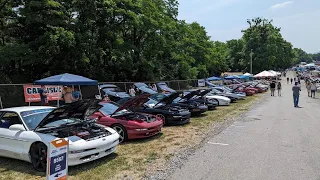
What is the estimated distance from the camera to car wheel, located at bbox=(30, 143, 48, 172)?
641 centimetres

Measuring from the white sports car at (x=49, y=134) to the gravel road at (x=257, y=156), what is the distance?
6.34ft

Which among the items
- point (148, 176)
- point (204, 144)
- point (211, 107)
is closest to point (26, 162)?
point (148, 176)

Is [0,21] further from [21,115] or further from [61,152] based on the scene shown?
[61,152]

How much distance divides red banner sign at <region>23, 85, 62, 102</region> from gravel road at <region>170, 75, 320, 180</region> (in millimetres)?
10555

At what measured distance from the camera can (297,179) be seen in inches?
224

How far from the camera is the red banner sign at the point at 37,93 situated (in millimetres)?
15969

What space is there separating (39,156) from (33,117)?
1.17 m

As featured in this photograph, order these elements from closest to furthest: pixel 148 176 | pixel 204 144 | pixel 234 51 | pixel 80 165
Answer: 1. pixel 148 176
2. pixel 80 165
3. pixel 204 144
4. pixel 234 51

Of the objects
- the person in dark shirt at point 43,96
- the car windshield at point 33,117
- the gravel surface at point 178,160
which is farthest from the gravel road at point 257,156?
the person in dark shirt at point 43,96

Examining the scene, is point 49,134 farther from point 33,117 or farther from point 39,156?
point 33,117

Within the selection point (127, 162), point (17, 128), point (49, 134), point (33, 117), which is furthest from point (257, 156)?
point (17, 128)

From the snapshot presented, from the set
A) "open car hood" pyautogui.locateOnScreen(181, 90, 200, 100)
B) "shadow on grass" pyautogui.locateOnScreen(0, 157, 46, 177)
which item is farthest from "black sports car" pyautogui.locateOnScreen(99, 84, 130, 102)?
"shadow on grass" pyautogui.locateOnScreen(0, 157, 46, 177)

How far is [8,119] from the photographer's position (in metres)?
7.45

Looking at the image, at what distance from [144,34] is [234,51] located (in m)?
80.7
